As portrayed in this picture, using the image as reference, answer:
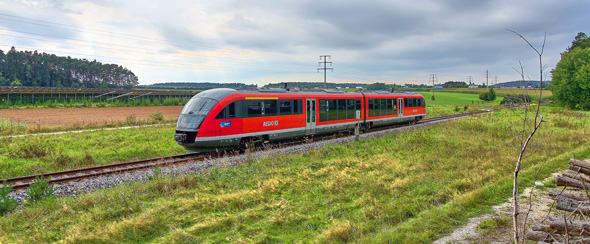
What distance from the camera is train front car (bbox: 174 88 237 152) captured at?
14.4m

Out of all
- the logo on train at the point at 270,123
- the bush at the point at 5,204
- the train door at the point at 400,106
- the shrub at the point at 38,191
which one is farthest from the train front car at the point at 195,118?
the train door at the point at 400,106

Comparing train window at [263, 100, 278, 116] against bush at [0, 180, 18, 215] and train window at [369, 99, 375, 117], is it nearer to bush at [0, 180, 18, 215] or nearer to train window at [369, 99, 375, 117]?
train window at [369, 99, 375, 117]

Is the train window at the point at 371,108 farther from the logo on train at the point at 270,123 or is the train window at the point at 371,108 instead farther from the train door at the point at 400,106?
the logo on train at the point at 270,123

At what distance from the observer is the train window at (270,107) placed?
16.9m

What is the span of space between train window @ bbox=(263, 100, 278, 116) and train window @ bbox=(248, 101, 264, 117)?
0.36 metres

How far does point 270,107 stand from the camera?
17109mm

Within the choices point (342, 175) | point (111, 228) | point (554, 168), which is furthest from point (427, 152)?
point (111, 228)

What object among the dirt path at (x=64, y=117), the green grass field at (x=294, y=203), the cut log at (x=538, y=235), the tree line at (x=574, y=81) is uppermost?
the tree line at (x=574, y=81)

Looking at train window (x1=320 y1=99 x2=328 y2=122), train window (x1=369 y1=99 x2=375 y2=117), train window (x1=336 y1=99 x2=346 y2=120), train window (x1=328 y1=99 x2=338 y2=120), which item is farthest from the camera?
train window (x1=369 y1=99 x2=375 y2=117)

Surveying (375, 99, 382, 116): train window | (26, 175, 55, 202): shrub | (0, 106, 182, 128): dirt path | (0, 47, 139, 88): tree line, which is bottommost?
(26, 175, 55, 202): shrub

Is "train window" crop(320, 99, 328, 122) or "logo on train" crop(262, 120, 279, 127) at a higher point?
"train window" crop(320, 99, 328, 122)

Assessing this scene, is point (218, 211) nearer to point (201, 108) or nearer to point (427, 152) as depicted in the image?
point (201, 108)

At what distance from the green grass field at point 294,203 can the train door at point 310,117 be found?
17.7 feet

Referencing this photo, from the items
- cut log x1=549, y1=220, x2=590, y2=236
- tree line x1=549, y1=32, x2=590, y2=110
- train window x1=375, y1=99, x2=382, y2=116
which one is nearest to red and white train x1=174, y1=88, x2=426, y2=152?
train window x1=375, y1=99, x2=382, y2=116
